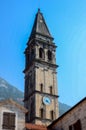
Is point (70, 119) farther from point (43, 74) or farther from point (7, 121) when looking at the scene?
point (43, 74)

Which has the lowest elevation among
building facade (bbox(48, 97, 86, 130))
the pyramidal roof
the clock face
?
building facade (bbox(48, 97, 86, 130))

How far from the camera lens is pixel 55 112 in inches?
2285

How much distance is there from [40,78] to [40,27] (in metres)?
14.9

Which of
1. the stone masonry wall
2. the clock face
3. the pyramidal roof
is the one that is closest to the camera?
the stone masonry wall

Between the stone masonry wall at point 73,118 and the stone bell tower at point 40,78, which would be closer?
the stone masonry wall at point 73,118

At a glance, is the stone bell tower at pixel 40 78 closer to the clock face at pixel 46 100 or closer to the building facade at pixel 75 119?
the clock face at pixel 46 100

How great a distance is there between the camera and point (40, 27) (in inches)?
2766

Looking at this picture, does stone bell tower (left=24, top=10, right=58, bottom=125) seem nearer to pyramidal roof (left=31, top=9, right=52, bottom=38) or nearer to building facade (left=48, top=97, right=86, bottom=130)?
pyramidal roof (left=31, top=9, right=52, bottom=38)

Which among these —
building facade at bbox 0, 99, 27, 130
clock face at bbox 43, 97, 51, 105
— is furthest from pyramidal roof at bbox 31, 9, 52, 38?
building facade at bbox 0, 99, 27, 130

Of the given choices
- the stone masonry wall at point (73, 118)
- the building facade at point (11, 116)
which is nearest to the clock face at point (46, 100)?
the stone masonry wall at point (73, 118)

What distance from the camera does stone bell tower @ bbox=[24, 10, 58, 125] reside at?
5650 centimetres

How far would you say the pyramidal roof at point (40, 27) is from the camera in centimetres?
6838

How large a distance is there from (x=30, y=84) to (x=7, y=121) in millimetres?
27747

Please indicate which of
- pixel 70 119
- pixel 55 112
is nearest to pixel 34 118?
pixel 55 112
